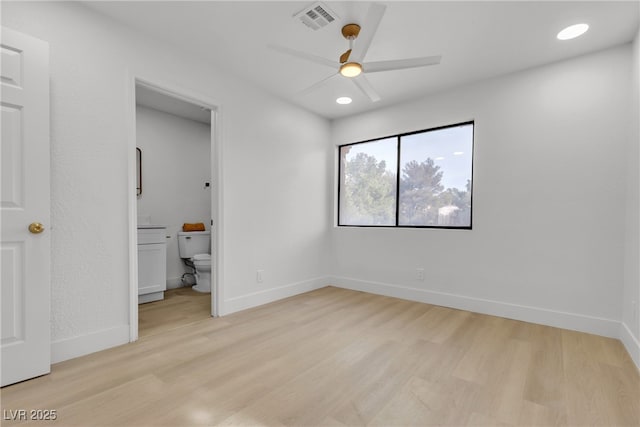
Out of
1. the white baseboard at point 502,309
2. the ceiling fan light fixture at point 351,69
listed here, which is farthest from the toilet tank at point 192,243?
the ceiling fan light fixture at point 351,69

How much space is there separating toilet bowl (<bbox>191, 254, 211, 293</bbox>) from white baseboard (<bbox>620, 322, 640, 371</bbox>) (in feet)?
13.3

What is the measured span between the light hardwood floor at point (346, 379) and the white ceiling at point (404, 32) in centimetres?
241

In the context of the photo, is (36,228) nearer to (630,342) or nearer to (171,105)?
(171,105)

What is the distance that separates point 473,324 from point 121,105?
138 inches

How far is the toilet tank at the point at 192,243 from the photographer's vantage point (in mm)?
4191

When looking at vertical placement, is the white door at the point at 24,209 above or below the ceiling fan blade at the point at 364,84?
below

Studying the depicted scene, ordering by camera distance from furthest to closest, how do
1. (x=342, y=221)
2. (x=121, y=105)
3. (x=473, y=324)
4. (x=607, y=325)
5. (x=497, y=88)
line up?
(x=342, y=221), (x=497, y=88), (x=473, y=324), (x=607, y=325), (x=121, y=105)

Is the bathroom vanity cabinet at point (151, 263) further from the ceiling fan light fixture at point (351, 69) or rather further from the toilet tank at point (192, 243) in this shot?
the ceiling fan light fixture at point (351, 69)

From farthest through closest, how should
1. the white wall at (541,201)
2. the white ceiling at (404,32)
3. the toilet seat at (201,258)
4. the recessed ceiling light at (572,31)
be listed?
the toilet seat at (201,258)
the white wall at (541,201)
the recessed ceiling light at (572,31)
the white ceiling at (404,32)

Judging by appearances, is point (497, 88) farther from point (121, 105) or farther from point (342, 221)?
point (121, 105)

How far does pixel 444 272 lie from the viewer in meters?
3.34

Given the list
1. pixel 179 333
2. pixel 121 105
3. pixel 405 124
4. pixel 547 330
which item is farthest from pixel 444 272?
pixel 121 105

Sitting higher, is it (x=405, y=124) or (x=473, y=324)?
(x=405, y=124)

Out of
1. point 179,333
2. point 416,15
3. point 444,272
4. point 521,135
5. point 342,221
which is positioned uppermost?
point 416,15
